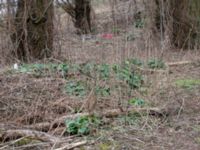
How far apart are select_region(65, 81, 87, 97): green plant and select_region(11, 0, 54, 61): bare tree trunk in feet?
8.68

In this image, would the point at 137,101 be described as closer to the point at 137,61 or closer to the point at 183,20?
the point at 137,61

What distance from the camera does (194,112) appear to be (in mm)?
4629

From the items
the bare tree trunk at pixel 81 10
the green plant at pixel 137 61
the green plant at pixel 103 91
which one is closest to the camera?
the green plant at pixel 103 91

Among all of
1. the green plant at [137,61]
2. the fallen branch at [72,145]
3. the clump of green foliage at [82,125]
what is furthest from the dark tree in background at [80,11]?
the fallen branch at [72,145]

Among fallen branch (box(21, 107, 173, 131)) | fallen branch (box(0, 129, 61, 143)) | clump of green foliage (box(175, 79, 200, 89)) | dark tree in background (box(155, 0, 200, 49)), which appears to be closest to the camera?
fallen branch (box(0, 129, 61, 143))

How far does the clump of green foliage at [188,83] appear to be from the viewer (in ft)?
18.7

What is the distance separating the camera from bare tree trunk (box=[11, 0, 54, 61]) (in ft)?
25.4

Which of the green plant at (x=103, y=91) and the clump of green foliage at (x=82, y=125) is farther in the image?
the green plant at (x=103, y=91)

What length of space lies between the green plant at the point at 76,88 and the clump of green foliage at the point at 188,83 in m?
1.53

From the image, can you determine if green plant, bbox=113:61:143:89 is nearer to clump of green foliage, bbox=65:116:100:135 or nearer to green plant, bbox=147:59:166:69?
green plant, bbox=147:59:166:69

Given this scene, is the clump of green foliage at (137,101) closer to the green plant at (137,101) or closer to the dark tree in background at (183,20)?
the green plant at (137,101)

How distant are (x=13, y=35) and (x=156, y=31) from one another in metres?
3.23

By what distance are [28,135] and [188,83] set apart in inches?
118

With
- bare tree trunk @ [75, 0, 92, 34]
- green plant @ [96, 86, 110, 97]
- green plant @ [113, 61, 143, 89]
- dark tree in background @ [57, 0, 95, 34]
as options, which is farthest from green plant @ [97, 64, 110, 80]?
bare tree trunk @ [75, 0, 92, 34]
